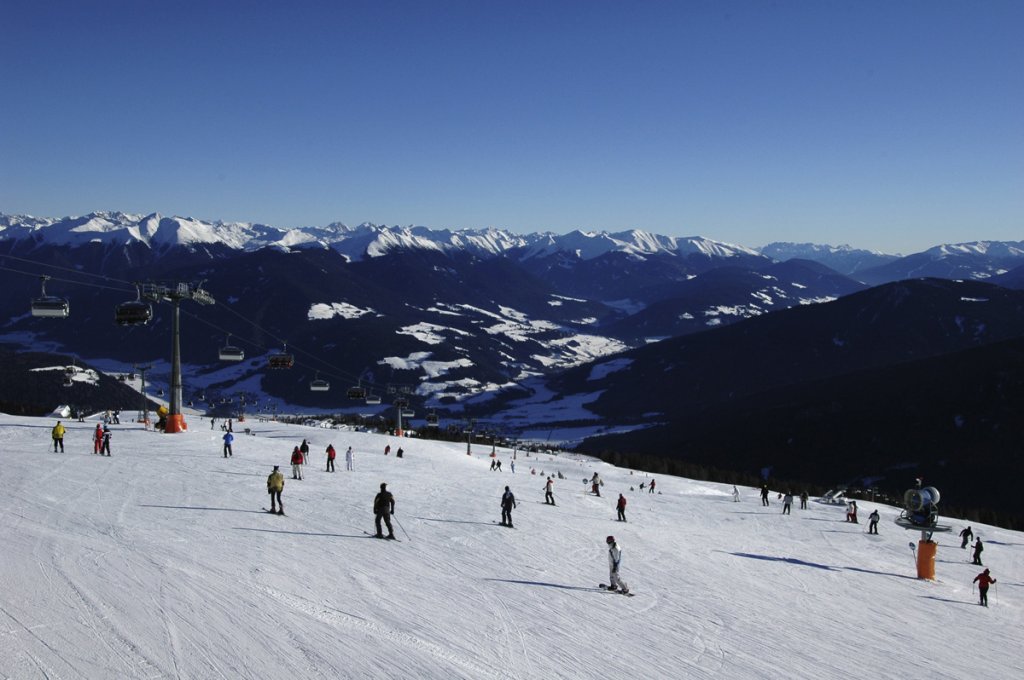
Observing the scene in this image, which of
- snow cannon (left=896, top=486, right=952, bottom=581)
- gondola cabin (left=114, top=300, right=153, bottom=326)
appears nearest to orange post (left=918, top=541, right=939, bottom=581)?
snow cannon (left=896, top=486, right=952, bottom=581)

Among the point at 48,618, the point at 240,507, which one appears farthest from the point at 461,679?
the point at 240,507

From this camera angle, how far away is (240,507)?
26172 millimetres

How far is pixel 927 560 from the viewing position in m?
31.8

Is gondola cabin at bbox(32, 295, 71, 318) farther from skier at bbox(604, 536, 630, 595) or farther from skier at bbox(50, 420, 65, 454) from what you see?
skier at bbox(604, 536, 630, 595)

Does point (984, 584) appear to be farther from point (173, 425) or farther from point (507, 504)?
point (173, 425)

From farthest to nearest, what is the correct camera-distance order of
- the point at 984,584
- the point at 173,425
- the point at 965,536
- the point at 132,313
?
the point at 173,425 → the point at 965,536 → the point at 132,313 → the point at 984,584

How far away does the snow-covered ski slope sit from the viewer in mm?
13820

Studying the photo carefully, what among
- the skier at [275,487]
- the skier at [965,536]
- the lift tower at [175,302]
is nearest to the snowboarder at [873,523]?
the skier at [965,536]

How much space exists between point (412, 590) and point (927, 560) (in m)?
23.2

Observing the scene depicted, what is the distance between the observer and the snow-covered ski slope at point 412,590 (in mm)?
13820

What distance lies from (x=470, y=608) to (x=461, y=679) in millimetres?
4535

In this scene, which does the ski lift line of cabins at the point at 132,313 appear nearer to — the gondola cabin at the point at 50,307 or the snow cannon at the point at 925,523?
the gondola cabin at the point at 50,307

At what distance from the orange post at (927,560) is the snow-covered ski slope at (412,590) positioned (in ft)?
3.41

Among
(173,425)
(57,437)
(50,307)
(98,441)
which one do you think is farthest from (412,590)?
(173,425)
